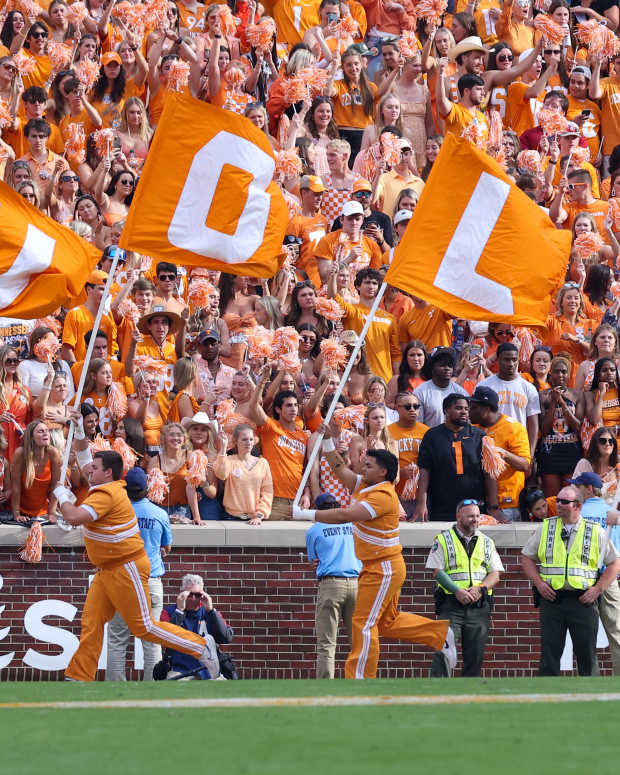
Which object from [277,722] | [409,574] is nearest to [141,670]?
[409,574]

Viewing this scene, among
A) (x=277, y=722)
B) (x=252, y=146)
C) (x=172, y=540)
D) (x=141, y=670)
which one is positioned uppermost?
(x=252, y=146)

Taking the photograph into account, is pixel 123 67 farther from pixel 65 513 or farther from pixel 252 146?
pixel 65 513

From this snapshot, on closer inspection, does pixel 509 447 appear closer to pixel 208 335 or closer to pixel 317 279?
pixel 208 335

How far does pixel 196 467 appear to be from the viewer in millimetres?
12742

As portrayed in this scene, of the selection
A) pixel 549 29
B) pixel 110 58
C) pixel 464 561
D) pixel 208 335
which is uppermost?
pixel 549 29

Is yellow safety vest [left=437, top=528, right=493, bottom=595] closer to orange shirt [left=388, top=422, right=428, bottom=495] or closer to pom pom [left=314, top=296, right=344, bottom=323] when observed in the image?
orange shirt [left=388, top=422, right=428, bottom=495]

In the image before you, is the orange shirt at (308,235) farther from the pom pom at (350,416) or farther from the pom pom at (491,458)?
the pom pom at (491,458)

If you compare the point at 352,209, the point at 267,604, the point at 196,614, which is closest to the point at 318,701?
the point at 196,614

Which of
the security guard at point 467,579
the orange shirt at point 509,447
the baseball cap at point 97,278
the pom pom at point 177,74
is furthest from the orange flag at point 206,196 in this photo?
the pom pom at point 177,74

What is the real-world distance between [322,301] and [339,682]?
215 inches

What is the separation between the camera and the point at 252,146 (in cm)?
1162

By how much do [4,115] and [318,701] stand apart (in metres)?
9.59

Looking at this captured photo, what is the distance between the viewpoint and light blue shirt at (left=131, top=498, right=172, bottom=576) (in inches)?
473

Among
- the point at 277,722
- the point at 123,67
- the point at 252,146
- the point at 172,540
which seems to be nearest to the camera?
the point at 277,722
